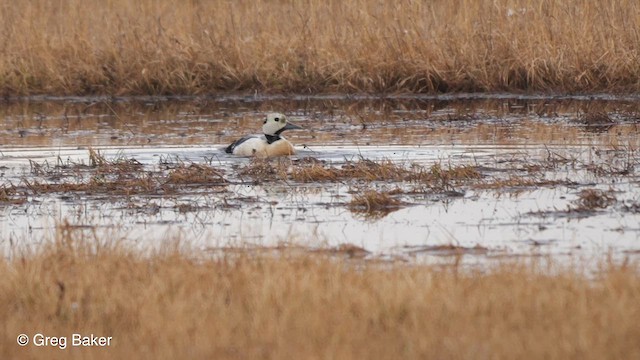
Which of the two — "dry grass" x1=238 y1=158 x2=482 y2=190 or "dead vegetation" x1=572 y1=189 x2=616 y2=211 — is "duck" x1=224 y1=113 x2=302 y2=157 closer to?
"dry grass" x1=238 y1=158 x2=482 y2=190

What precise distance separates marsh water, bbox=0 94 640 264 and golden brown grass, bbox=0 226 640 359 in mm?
716

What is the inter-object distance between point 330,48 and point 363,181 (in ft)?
21.0

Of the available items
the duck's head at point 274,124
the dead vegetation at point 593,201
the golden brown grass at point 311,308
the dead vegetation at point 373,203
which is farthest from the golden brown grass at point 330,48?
the golden brown grass at point 311,308

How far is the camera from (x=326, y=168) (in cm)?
1031

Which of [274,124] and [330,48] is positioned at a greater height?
[330,48]

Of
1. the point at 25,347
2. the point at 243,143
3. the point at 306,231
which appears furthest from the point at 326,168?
the point at 25,347

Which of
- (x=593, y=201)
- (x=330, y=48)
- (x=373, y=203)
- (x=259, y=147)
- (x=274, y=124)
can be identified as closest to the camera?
(x=593, y=201)

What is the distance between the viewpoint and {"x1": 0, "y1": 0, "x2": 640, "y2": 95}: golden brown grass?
1520cm

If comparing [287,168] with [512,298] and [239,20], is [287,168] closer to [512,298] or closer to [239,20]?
[512,298]

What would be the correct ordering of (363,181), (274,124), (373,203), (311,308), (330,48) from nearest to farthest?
(311,308)
(373,203)
(363,181)
(274,124)
(330,48)

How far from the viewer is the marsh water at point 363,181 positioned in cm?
730

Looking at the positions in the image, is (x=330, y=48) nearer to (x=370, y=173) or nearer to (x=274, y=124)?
(x=274, y=124)

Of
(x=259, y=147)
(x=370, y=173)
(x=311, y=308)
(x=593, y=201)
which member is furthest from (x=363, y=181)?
(x=311, y=308)

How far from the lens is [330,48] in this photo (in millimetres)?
15844
